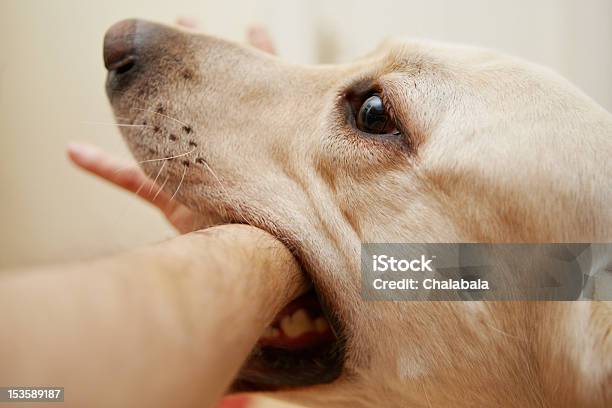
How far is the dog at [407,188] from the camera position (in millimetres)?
802

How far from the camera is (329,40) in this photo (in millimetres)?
2439

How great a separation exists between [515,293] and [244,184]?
48 centimetres

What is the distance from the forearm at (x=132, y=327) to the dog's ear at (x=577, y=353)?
0.46 m

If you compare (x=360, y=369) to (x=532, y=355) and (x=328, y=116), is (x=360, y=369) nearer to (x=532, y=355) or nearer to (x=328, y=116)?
(x=532, y=355)

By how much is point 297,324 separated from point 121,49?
64 centimetres

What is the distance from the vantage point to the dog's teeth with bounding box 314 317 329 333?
0.95 metres

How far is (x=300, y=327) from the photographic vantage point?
96cm

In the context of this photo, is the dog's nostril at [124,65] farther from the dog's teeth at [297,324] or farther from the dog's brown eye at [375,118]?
the dog's teeth at [297,324]

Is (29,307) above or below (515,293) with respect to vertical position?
above

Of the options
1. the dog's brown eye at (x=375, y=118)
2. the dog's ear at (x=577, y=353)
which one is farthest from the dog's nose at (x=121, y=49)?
the dog's ear at (x=577, y=353)

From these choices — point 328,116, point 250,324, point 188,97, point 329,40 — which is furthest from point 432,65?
point 329,40

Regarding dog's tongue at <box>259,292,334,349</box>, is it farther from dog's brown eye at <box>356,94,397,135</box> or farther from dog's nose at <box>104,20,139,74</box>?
dog's nose at <box>104,20,139,74</box>

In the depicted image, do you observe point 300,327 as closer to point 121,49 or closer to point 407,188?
point 407,188

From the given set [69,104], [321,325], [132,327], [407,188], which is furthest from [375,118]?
[69,104]
